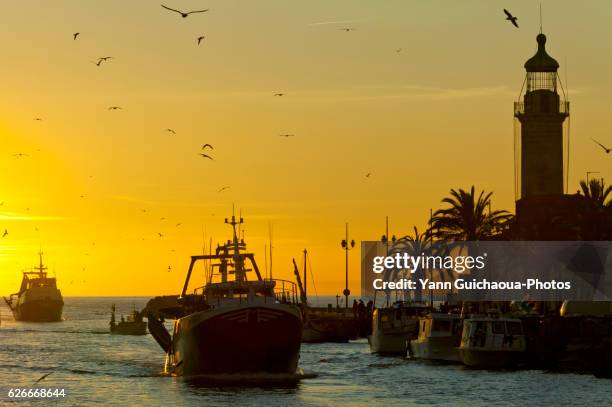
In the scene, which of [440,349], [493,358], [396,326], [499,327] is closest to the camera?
[493,358]

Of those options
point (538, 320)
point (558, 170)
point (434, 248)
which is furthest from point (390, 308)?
point (558, 170)

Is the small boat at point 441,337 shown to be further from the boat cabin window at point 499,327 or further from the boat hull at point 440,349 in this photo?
the boat cabin window at point 499,327

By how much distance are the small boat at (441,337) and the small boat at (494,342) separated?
638 cm

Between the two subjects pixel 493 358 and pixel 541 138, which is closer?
pixel 493 358

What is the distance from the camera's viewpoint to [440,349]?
9962 centimetres

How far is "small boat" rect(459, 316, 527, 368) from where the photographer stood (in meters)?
89.9

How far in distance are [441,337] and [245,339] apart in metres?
30.9

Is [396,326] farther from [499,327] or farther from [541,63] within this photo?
[541,63]

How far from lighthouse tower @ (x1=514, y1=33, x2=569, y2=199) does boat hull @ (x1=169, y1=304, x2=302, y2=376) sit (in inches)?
2755

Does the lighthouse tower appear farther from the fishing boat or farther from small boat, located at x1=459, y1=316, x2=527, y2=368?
the fishing boat

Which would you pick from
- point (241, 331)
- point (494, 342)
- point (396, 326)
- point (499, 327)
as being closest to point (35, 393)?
point (241, 331)

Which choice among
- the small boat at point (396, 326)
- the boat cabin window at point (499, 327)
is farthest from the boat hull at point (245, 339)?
the small boat at point (396, 326)

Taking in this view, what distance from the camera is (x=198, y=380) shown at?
76.1 metres

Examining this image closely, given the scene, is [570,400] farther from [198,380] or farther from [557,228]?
[557,228]
